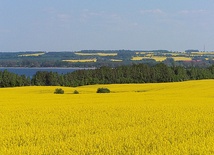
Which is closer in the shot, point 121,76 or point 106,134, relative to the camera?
point 106,134

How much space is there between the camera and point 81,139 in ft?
35.3

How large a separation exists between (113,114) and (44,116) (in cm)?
319

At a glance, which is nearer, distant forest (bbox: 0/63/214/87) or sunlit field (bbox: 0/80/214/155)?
sunlit field (bbox: 0/80/214/155)

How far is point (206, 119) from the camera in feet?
50.5

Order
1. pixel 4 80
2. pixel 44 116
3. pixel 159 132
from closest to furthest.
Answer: pixel 159 132 → pixel 44 116 → pixel 4 80

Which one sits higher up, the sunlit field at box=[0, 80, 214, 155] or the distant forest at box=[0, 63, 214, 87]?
the sunlit field at box=[0, 80, 214, 155]

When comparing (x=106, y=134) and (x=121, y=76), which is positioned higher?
(x=106, y=134)

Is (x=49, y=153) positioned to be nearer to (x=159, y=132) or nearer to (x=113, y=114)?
(x=159, y=132)

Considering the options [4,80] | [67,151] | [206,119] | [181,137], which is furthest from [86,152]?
[4,80]

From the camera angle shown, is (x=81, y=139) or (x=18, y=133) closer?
(x=81, y=139)

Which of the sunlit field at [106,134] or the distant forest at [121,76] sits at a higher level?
the sunlit field at [106,134]

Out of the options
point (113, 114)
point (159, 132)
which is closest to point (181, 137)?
point (159, 132)

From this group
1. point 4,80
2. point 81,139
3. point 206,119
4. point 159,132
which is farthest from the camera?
point 4,80

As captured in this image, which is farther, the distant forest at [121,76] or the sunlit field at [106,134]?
the distant forest at [121,76]
